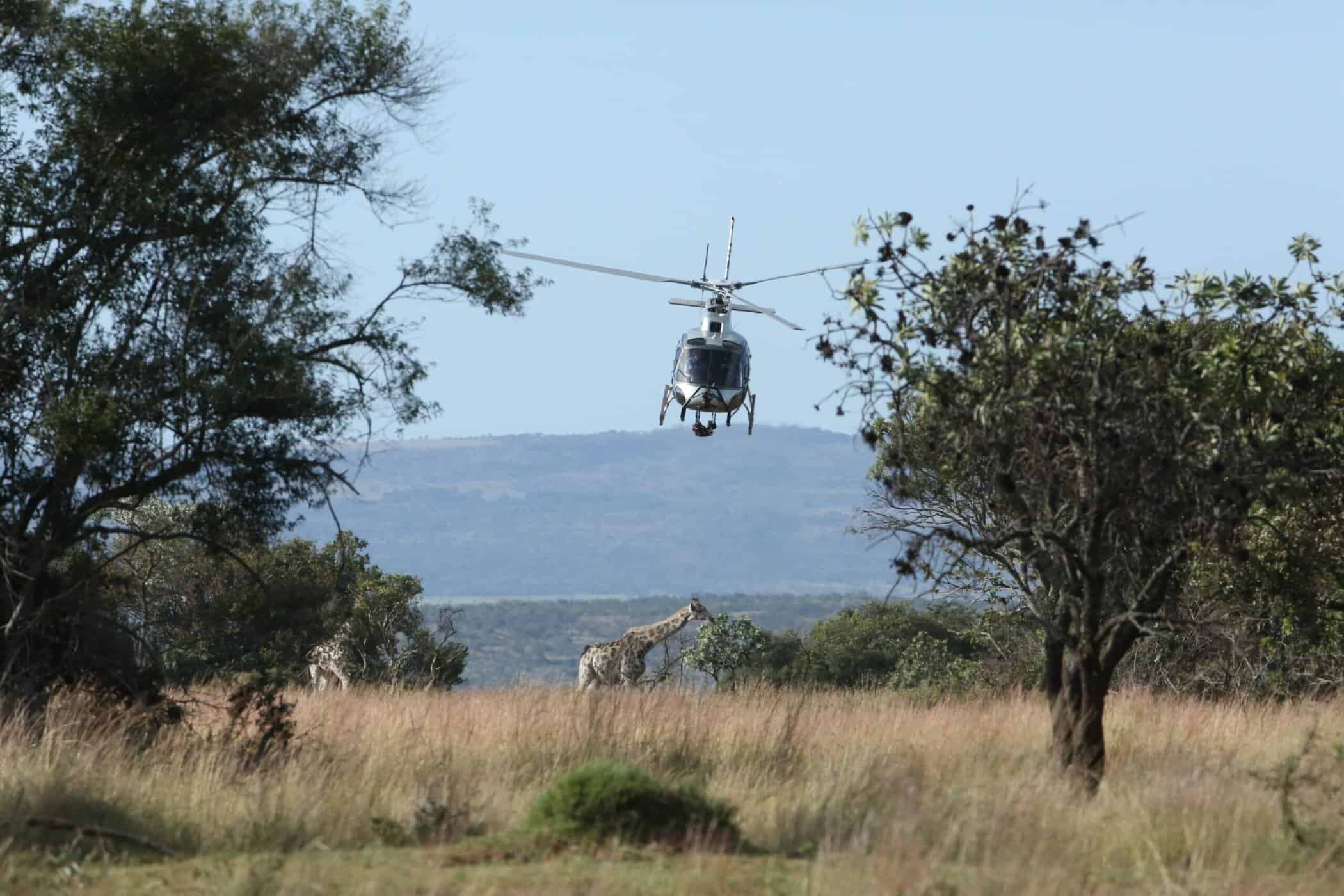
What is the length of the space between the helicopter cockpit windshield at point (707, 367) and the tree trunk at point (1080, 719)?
2337 cm

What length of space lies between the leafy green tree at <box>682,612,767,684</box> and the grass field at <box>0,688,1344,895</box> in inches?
738

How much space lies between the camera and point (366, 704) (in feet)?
58.1

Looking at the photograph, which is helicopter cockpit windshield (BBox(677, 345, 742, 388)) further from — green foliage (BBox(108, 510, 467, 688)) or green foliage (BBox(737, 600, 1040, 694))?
green foliage (BBox(108, 510, 467, 688))

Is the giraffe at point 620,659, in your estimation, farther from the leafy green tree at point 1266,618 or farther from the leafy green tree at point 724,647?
the leafy green tree at point 1266,618

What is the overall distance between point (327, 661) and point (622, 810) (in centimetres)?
1906

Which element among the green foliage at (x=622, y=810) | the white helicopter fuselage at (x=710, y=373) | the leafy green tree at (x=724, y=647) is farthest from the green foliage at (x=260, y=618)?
the green foliage at (x=622, y=810)

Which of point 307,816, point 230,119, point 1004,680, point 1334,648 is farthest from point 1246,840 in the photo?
point 1004,680

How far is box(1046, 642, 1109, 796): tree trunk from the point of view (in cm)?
1253

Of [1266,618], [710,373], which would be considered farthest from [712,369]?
[1266,618]

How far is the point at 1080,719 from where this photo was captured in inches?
499

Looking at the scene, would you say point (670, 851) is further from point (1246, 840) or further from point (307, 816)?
point (1246, 840)

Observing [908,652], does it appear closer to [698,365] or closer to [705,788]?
[698,365]

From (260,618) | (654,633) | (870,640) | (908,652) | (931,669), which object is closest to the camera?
(654,633)

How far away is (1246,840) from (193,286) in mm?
10118
